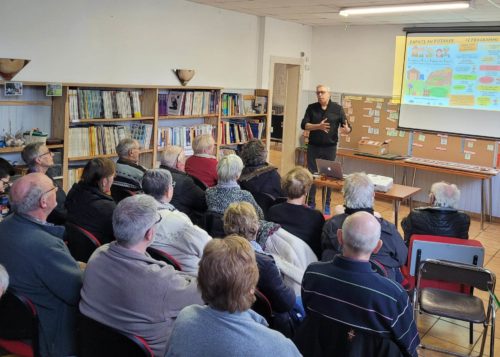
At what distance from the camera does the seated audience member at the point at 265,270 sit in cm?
246

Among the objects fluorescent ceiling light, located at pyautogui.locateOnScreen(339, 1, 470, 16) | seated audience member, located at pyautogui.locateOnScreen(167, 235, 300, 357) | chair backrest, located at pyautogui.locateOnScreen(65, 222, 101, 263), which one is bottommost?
chair backrest, located at pyautogui.locateOnScreen(65, 222, 101, 263)

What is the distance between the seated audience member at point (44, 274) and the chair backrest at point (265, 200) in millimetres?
2206

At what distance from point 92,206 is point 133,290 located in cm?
138

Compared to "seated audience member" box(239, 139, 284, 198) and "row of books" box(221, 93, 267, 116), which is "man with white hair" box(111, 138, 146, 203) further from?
"row of books" box(221, 93, 267, 116)

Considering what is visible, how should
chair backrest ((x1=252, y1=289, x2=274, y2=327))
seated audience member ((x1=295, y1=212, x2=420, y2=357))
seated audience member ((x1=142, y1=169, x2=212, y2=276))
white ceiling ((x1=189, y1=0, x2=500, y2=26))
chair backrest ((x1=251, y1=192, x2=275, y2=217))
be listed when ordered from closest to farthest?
seated audience member ((x1=295, y1=212, x2=420, y2=357)), chair backrest ((x1=252, y1=289, x2=274, y2=327)), seated audience member ((x1=142, y1=169, x2=212, y2=276)), chair backrest ((x1=251, y1=192, x2=275, y2=217)), white ceiling ((x1=189, y1=0, x2=500, y2=26))

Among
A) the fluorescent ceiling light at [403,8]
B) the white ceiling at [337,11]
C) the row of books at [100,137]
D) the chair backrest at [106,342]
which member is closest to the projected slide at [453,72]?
the white ceiling at [337,11]

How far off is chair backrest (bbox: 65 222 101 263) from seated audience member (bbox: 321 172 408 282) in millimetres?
1394

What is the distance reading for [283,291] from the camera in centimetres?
250

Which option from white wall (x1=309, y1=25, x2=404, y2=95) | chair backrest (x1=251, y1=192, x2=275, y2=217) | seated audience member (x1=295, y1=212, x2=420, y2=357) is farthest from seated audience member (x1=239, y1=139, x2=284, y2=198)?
white wall (x1=309, y1=25, x2=404, y2=95)

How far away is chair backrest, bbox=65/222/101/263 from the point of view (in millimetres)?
3045

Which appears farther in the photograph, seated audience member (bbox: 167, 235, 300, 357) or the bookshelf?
the bookshelf

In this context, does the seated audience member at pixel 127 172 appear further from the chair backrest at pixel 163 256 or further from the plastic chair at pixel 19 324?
the plastic chair at pixel 19 324

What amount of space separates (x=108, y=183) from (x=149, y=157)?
2.82m

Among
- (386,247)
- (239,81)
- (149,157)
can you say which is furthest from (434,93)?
(386,247)
